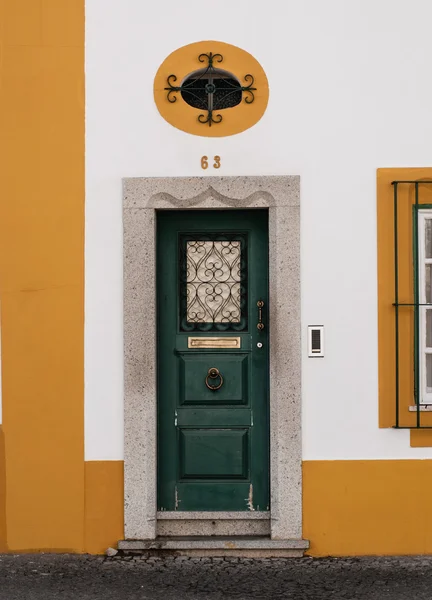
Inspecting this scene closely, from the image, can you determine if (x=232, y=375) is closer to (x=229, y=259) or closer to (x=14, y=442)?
(x=229, y=259)

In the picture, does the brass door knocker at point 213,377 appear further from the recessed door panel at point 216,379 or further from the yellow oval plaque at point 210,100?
the yellow oval plaque at point 210,100

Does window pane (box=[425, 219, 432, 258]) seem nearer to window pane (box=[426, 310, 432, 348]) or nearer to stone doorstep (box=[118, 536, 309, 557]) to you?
window pane (box=[426, 310, 432, 348])

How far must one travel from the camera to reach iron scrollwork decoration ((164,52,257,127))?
235 inches

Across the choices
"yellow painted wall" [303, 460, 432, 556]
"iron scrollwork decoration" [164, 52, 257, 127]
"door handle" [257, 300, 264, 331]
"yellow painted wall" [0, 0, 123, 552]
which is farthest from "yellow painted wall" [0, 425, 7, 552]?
"iron scrollwork decoration" [164, 52, 257, 127]

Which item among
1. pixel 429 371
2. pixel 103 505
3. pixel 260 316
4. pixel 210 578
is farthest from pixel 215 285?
pixel 210 578

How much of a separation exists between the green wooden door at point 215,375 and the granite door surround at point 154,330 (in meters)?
0.17

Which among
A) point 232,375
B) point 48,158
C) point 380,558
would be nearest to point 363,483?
point 380,558

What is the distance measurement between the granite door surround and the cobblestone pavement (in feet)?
1.04

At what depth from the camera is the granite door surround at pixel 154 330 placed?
5.94 metres

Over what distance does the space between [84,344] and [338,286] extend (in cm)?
184

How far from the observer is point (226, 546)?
592cm

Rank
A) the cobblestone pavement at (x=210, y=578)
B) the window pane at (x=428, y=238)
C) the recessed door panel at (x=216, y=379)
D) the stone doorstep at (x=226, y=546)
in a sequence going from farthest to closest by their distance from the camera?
1. the recessed door panel at (x=216, y=379)
2. the window pane at (x=428, y=238)
3. the stone doorstep at (x=226, y=546)
4. the cobblestone pavement at (x=210, y=578)

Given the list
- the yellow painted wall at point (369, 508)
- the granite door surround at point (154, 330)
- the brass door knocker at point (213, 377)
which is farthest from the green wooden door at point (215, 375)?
the yellow painted wall at point (369, 508)

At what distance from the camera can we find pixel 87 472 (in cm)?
597
